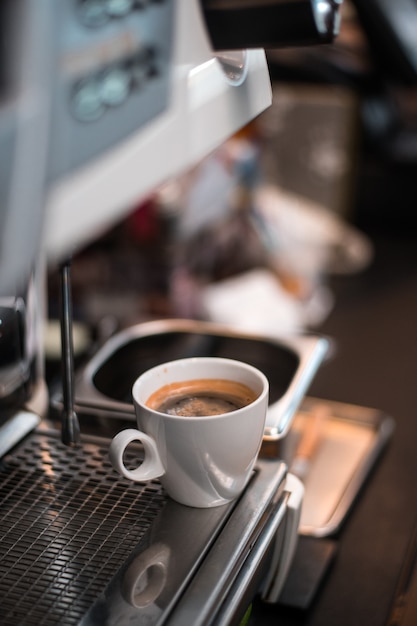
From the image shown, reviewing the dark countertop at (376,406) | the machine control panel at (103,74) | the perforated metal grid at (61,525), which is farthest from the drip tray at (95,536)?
the machine control panel at (103,74)

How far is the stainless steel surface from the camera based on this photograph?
30.6 inches

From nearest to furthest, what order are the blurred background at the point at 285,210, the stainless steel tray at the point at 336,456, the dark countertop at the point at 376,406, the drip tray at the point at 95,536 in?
the drip tray at the point at 95,536 < the dark countertop at the point at 376,406 < the stainless steel tray at the point at 336,456 < the blurred background at the point at 285,210

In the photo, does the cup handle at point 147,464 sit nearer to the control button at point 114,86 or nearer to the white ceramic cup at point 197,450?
the white ceramic cup at point 197,450

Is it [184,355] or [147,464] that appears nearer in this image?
[147,464]

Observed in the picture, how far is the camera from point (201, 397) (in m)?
0.66

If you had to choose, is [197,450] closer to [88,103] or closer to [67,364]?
[67,364]

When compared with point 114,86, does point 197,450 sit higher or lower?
lower

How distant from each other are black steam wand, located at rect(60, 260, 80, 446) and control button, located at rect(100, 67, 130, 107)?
0.23m

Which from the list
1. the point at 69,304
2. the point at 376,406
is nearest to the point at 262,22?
the point at 69,304

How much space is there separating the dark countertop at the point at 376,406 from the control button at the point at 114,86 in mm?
427

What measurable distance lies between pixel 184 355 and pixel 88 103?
0.50m

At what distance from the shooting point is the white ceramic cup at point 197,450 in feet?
1.90

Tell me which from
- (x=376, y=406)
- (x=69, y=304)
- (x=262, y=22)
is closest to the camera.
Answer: (x=262, y=22)

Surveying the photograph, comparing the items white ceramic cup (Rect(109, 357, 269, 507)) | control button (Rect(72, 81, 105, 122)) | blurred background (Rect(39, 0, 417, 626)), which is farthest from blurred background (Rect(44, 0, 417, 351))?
A: control button (Rect(72, 81, 105, 122))
